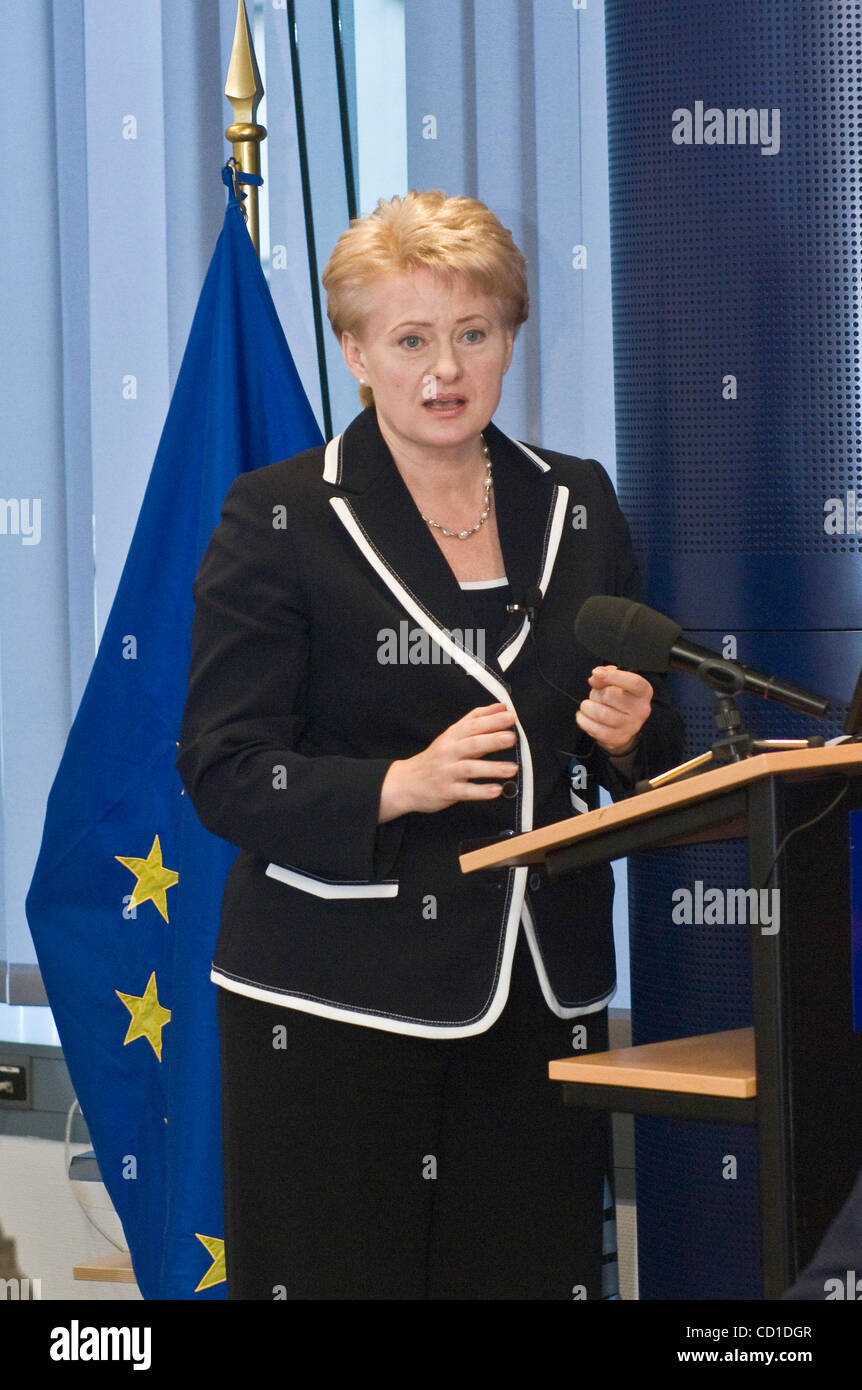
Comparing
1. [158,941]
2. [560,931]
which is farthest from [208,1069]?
[560,931]

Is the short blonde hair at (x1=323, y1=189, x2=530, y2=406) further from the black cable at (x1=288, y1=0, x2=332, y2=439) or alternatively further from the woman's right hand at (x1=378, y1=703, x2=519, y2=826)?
the black cable at (x1=288, y1=0, x2=332, y2=439)

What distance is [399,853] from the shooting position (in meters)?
1.82

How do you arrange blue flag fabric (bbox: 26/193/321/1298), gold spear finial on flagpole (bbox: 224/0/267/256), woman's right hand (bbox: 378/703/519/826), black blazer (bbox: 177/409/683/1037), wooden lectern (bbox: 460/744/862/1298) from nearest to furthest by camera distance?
wooden lectern (bbox: 460/744/862/1298), woman's right hand (bbox: 378/703/519/826), black blazer (bbox: 177/409/683/1037), blue flag fabric (bbox: 26/193/321/1298), gold spear finial on flagpole (bbox: 224/0/267/256)

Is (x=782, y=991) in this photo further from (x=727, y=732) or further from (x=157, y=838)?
(x=157, y=838)

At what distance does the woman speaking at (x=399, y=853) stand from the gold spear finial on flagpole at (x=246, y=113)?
81cm

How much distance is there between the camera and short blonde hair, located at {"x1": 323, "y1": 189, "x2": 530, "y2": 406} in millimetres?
1860

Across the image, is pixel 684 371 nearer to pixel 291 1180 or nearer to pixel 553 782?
pixel 553 782

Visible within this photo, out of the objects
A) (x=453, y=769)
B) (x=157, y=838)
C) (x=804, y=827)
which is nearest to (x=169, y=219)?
(x=157, y=838)

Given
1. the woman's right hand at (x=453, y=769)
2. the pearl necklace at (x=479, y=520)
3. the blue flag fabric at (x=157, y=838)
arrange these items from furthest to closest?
1. the blue flag fabric at (x=157, y=838)
2. the pearl necklace at (x=479, y=520)
3. the woman's right hand at (x=453, y=769)

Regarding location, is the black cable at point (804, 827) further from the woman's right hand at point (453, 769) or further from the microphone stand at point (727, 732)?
the woman's right hand at point (453, 769)

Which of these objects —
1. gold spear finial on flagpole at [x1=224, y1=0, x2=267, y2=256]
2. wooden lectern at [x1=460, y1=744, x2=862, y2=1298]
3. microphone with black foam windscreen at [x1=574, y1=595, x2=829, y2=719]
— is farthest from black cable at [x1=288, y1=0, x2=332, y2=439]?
wooden lectern at [x1=460, y1=744, x2=862, y2=1298]

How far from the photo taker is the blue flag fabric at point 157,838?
8.22ft

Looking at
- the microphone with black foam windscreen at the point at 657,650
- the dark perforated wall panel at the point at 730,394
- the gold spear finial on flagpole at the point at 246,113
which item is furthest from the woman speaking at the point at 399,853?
the gold spear finial on flagpole at the point at 246,113

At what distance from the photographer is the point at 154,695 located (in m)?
2.63
